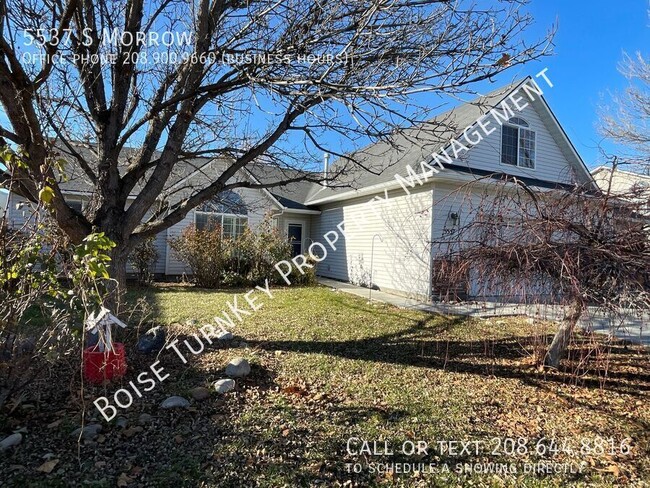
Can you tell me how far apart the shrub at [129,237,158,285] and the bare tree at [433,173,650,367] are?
1051 cm

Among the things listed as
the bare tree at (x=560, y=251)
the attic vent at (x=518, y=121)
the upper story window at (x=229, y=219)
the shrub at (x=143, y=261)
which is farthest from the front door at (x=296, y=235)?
the bare tree at (x=560, y=251)

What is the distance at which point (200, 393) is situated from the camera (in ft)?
12.6

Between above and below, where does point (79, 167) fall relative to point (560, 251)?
above

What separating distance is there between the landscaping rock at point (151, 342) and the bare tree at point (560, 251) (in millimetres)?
3811

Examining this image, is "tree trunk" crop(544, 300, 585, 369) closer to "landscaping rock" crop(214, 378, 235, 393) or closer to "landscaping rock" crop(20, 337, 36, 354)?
"landscaping rock" crop(214, 378, 235, 393)

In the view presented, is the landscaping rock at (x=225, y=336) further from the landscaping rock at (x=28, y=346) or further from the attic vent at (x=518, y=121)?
the attic vent at (x=518, y=121)

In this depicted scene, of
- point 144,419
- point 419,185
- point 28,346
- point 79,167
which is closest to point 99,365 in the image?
point 28,346

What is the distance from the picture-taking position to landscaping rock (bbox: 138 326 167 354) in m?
5.12

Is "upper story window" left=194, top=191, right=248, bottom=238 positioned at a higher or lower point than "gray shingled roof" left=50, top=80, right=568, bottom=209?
lower

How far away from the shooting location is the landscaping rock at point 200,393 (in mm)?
3818

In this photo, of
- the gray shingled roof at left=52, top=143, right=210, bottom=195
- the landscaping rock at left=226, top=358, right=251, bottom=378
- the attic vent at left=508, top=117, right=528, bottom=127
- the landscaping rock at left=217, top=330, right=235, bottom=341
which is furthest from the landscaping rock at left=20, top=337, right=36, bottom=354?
the attic vent at left=508, top=117, right=528, bottom=127

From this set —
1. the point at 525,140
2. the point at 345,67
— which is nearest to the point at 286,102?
the point at 345,67

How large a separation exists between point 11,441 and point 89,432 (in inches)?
20.3

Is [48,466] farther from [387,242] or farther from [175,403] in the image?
[387,242]
